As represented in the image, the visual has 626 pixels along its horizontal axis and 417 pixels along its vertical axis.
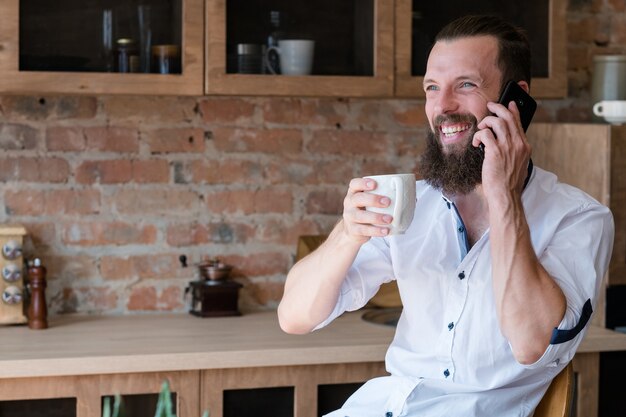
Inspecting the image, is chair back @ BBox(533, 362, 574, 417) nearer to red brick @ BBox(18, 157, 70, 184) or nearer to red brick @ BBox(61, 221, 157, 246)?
red brick @ BBox(61, 221, 157, 246)

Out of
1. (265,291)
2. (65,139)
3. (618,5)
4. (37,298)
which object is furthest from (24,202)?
(618,5)

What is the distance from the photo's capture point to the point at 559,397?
1.97 metres

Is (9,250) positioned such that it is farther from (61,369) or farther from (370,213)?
(370,213)

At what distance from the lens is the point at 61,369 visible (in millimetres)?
2578

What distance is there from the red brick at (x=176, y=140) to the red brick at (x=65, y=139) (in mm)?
207

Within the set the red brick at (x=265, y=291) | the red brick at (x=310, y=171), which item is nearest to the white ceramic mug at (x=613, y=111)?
the red brick at (x=310, y=171)

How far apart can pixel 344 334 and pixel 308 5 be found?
3.13 feet

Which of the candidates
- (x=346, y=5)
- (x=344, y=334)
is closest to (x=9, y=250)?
(x=344, y=334)

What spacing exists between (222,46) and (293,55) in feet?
0.70

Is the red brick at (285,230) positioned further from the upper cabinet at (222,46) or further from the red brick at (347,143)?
the upper cabinet at (222,46)

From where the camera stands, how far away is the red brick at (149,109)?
126 inches

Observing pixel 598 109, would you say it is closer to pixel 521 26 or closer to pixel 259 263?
pixel 521 26

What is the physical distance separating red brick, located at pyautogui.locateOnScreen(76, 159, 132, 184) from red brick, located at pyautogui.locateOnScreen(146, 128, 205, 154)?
101 mm

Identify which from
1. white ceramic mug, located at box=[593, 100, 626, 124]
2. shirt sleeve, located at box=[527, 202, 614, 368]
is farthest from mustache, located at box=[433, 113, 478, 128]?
white ceramic mug, located at box=[593, 100, 626, 124]
